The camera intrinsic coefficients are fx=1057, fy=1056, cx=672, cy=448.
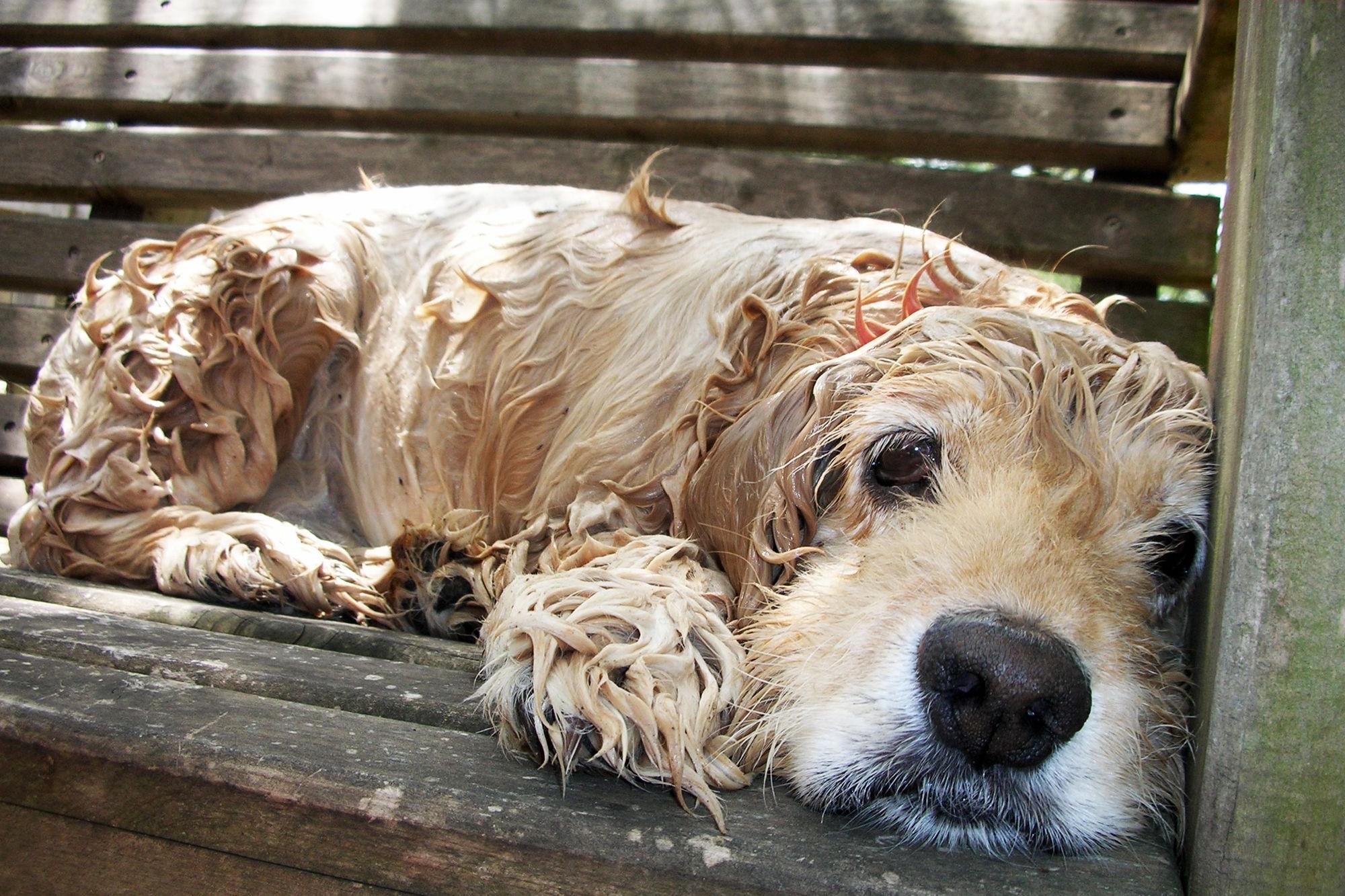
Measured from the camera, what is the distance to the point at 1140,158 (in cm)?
435

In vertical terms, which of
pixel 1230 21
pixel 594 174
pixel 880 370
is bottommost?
pixel 880 370

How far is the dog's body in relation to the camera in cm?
173

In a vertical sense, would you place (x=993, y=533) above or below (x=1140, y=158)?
below

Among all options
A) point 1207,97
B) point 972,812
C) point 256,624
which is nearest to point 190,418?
point 256,624

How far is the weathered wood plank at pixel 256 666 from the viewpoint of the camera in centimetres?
192

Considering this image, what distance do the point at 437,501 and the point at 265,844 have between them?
2076 millimetres

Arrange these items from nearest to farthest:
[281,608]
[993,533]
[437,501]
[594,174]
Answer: [993,533], [281,608], [437,501], [594,174]

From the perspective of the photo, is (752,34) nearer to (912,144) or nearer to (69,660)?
(912,144)

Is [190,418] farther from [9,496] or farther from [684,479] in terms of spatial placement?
[9,496]

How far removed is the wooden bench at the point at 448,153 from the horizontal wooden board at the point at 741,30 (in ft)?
0.04

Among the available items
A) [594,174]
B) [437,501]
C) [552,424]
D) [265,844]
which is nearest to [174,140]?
[594,174]

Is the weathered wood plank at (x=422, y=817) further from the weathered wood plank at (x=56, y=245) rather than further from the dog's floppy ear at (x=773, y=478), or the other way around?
the weathered wood plank at (x=56, y=245)

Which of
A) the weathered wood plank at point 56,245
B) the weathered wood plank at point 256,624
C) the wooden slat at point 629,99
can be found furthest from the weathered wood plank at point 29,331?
the weathered wood plank at point 256,624

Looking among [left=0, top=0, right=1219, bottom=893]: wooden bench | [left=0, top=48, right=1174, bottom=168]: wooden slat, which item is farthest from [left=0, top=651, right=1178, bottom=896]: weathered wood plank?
[left=0, top=48, right=1174, bottom=168]: wooden slat
